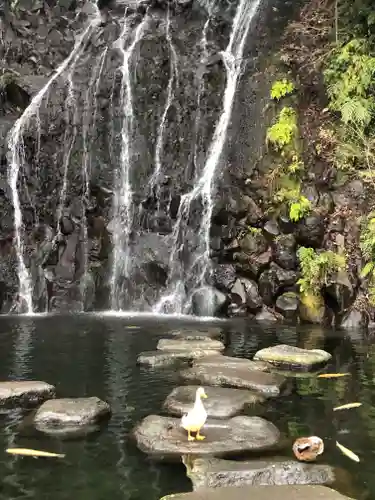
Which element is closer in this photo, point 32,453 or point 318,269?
point 32,453

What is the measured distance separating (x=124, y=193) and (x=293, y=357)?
33.8 feet

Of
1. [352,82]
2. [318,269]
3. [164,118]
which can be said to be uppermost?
[352,82]

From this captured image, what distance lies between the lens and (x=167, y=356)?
9914 millimetres

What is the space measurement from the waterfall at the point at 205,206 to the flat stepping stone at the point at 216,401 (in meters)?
8.14

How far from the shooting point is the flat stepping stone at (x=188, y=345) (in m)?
10.5

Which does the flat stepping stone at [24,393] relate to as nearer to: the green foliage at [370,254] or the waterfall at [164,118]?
the green foliage at [370,254]

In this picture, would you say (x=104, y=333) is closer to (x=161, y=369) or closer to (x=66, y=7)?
(x=161, y=369)

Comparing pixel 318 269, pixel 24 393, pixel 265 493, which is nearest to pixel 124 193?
pixel 318 269

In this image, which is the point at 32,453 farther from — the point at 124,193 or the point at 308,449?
the point at 124,193

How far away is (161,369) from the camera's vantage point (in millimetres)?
9477

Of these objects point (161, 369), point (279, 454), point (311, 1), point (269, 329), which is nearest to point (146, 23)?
point (311, 1)

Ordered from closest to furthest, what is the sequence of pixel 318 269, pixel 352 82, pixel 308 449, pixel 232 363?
pixel 308 449 < pixel 232 363 < pixel 318 269 < pixel 352 82

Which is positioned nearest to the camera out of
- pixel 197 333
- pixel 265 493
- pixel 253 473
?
pixel 265 493

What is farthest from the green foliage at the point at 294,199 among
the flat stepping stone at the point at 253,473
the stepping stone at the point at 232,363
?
the flat stepping stone at the point at 253,473
